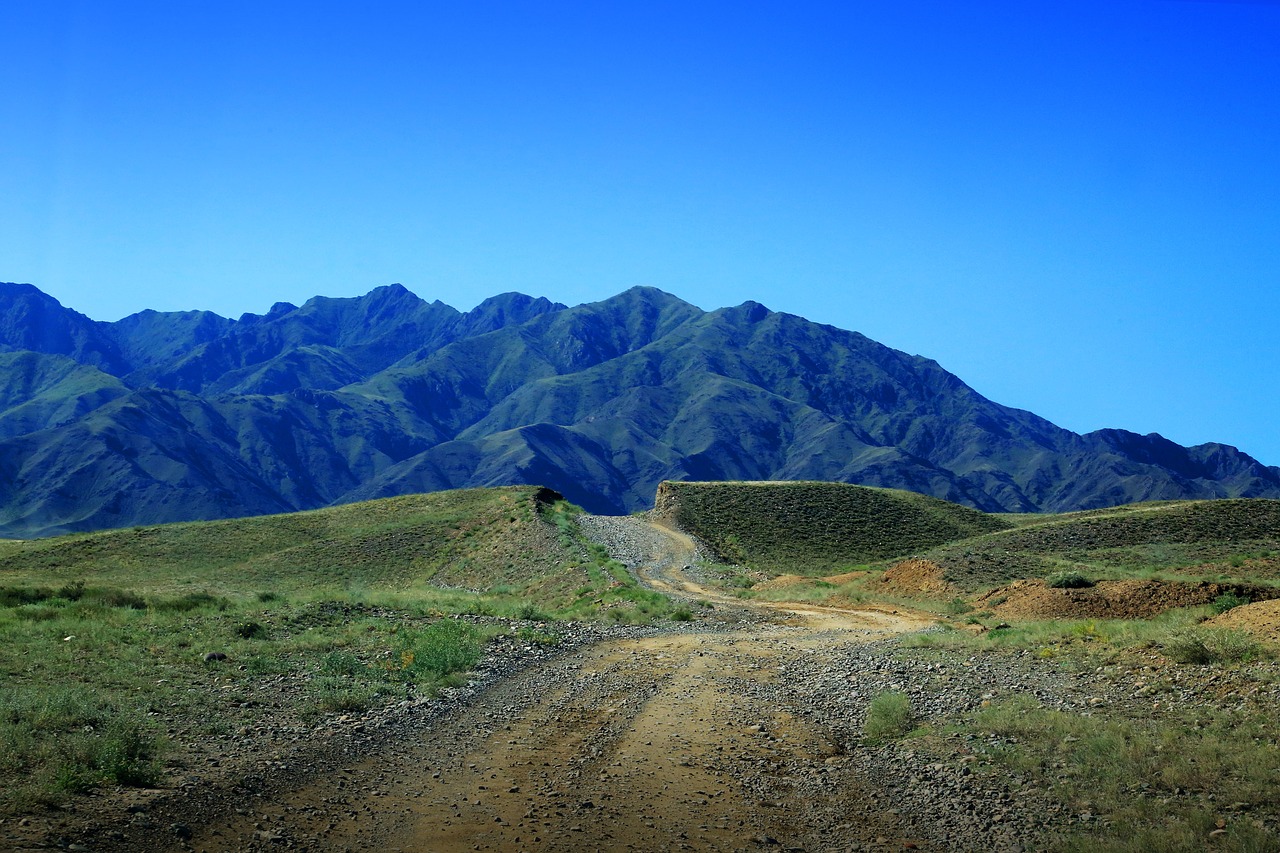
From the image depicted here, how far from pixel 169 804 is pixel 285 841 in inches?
68.6

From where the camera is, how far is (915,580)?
41250 mm

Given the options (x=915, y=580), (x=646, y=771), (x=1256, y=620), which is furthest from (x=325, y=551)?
(x=1256, y=620)

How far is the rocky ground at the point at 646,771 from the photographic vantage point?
1125 cm

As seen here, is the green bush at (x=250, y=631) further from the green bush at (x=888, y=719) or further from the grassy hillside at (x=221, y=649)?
the green bush at (x=888, y=719)

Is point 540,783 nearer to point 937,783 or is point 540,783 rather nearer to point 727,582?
point 937,783

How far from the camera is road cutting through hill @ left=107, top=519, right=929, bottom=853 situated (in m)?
11.3

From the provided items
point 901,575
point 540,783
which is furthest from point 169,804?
point 901,575

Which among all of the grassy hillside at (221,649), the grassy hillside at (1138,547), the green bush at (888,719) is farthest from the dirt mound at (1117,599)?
the green bush at (888,719)

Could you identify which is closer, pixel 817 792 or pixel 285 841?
pixel 285 841

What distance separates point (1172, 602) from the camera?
2725 cm

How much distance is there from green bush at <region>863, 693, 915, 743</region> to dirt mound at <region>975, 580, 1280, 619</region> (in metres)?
13.6

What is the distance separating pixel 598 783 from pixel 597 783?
0.04 ft

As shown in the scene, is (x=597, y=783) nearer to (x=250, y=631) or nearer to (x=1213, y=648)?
(x=1213, y=648)

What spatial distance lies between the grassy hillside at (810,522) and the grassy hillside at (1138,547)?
738 centimetres
